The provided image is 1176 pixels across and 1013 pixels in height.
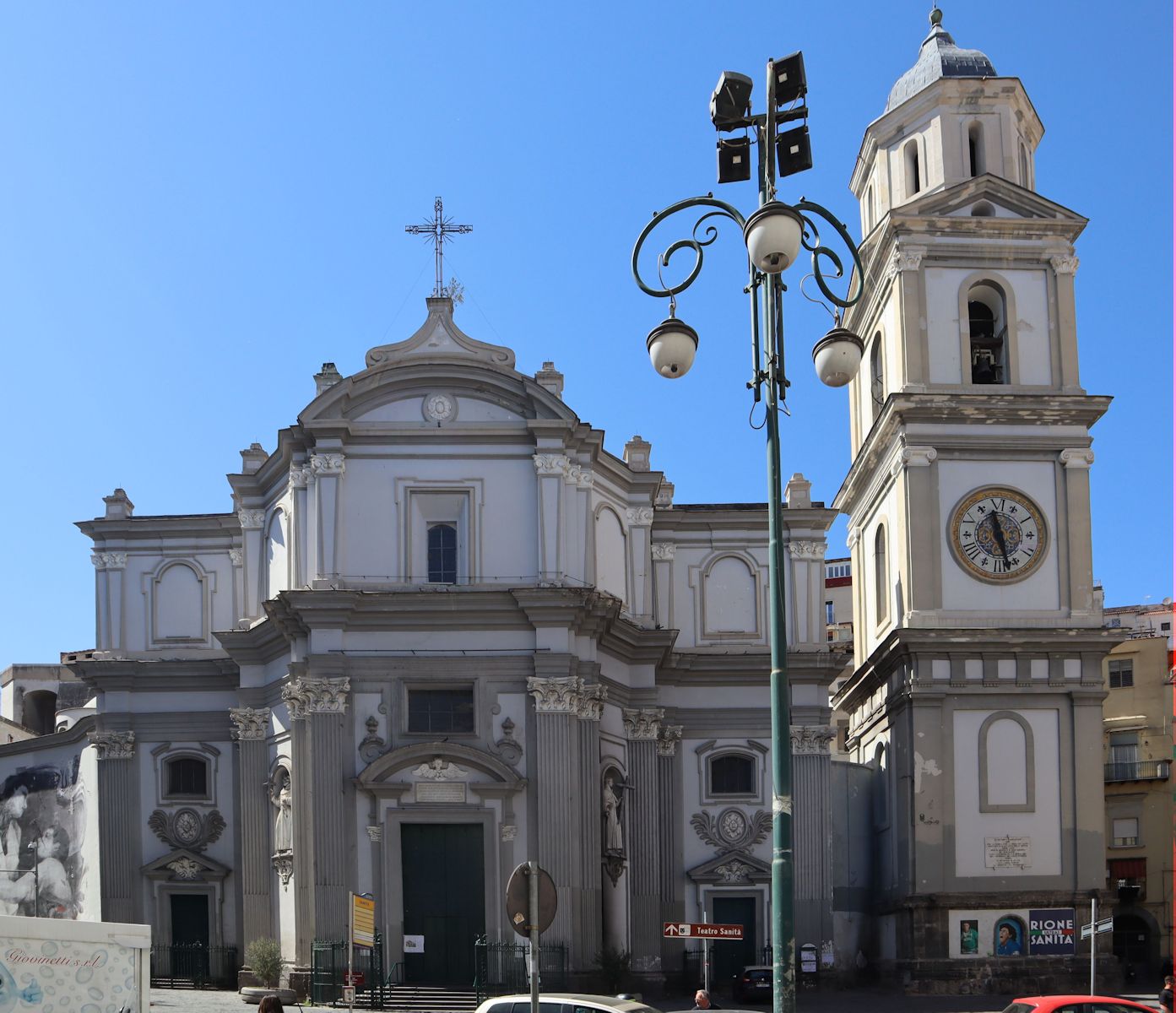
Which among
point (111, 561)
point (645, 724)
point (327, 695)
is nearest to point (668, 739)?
point (645, 724)

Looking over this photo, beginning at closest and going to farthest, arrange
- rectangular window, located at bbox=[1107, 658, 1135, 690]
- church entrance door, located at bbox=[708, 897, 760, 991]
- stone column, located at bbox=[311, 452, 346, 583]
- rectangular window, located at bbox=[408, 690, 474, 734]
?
rectangular window, located at bbox=[408, 690, 474, 734]
stone column, located at bbox=[311, 452, 346, 583]
church entrance door, located at bbox=[708, 897, 760, 991]
rectangular window, located at bbox=[1107, 658, 1135, 690]

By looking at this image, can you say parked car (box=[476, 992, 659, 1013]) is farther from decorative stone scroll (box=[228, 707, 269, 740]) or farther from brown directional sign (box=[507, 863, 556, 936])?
decorative stone scroll (box=[228, 707, 269, 740])

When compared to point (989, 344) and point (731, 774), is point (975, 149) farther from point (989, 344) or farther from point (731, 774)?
point (731, 774)

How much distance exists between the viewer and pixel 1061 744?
44188 mm

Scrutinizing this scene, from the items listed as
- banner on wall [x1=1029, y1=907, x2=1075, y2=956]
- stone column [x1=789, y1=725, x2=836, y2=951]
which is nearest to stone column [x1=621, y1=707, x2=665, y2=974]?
stone column [x1=789, y1=725, x2=836, y2=951]

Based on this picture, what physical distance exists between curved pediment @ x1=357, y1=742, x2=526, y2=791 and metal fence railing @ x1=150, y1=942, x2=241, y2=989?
729cm

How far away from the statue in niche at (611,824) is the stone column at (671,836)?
208 cm

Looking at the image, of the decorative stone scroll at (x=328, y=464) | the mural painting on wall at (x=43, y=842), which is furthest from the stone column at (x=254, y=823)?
the decorative stone scroll at (x=328, y=464)

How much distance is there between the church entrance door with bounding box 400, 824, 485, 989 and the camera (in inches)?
1558

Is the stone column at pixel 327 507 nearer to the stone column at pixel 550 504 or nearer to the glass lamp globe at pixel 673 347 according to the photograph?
the stone column at pixel 550 504

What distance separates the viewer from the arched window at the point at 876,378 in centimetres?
4956

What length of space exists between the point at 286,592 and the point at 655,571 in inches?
422

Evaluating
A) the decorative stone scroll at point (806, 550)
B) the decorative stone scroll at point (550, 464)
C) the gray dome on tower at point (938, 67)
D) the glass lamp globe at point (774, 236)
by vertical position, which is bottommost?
the decorative stone scroll at point (806, 550)

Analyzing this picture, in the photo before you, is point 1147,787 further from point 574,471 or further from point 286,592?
point 286,592
